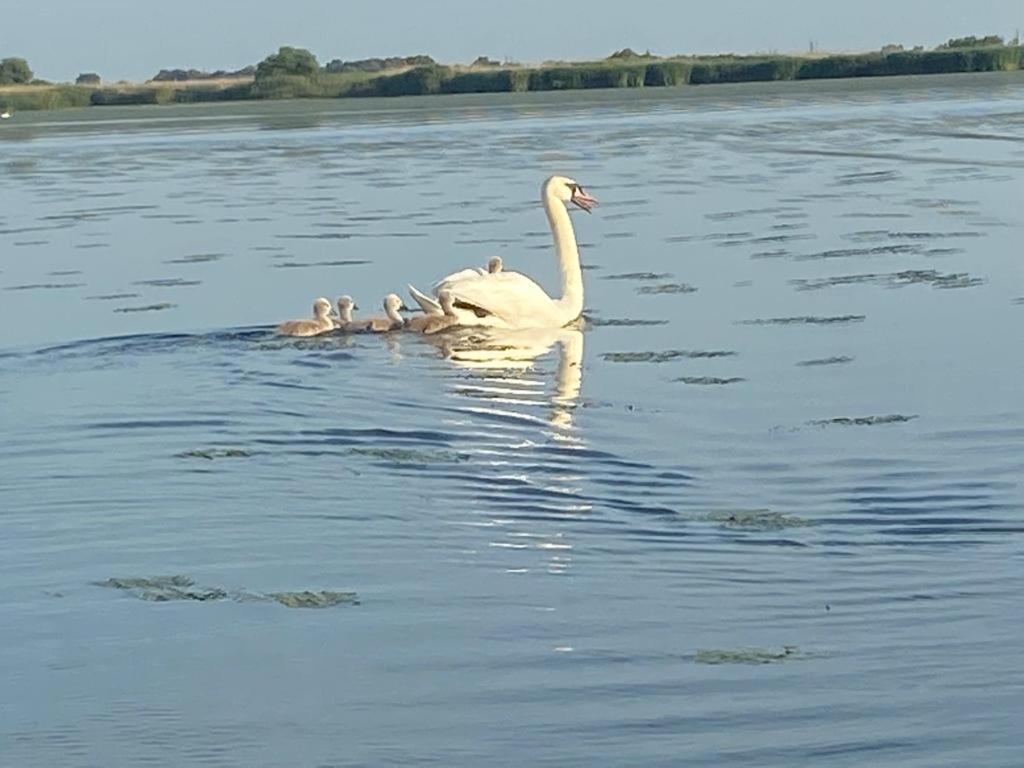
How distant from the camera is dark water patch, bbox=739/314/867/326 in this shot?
16.2 metres

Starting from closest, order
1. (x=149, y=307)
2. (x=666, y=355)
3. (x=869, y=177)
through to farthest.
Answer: (x=666, y=355) < (x=149, y=307) < (x=869, y=177)

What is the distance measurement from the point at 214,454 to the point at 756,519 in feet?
11.3

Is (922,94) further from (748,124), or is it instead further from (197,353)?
(197,353)

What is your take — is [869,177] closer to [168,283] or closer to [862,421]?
[168,283]

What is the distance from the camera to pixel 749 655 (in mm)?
7605

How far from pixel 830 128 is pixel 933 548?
133 feet

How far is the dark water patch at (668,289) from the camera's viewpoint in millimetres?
18794

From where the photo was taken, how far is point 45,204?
33.6m

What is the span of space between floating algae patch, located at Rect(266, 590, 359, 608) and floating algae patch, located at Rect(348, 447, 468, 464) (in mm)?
2815

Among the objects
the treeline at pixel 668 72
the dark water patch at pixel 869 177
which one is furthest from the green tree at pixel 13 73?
the dark water patch at pixel 869 177

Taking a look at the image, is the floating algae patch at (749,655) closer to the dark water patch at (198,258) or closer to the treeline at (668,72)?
the dark water patch at (198,258)

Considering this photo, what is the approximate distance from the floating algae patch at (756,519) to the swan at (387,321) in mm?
7148

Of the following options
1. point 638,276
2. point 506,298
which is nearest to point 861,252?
point 638,276

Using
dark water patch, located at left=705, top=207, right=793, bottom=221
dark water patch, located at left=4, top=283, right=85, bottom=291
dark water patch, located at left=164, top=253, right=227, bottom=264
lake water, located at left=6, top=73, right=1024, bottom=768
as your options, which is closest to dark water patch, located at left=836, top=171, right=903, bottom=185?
dark water patch, located at left=705, top=207, right=793, bottom=221
